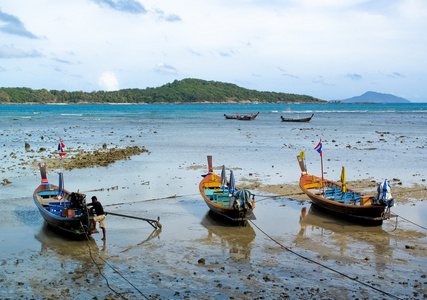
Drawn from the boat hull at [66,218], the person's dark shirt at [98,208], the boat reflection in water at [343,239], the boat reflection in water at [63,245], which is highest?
the person's dark shirt at [98,208]

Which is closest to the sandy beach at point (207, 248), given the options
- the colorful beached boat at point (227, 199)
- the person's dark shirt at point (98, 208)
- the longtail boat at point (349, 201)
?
the longtail boat at point (349, 201)

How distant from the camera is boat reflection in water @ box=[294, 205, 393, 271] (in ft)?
41.5

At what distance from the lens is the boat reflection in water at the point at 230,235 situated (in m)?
13.1

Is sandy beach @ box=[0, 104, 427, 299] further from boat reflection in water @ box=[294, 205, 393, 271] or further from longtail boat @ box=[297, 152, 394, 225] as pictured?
longtail boat @ box=[297, 152, 394, 225]

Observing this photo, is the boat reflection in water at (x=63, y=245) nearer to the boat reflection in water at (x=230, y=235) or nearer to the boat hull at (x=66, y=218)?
the boat hull at (x=66, y=218)

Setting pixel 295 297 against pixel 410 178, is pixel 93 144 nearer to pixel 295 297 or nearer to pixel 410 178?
pixel 410 178

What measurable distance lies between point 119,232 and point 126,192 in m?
5.59

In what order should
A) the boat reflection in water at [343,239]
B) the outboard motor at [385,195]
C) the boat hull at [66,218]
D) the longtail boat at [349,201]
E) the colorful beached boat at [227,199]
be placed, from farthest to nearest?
the colorful beached boat at [227,199] → the longtail boat at [349,201] → the outboard motor at [385,195] → the boat hull at [66,218] → the boat reflection in water at [343,239]

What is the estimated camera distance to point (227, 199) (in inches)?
678

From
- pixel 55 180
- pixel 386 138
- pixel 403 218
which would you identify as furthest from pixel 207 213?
pixel 386 138

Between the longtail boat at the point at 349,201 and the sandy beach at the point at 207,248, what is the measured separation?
39 centimetres

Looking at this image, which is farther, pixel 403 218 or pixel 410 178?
pixel 410 178

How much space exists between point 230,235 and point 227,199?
8.82 ft

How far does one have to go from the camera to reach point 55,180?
75.7 ft
